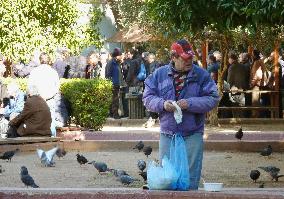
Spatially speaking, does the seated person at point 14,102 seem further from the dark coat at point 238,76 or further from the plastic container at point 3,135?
the dark coat at point 238,76

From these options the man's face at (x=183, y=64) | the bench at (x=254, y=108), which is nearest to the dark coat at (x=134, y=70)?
the bench at (x=254, y=108)

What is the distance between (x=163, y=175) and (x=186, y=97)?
796mm

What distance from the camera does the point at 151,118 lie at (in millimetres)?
22719

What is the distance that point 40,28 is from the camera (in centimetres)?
2366

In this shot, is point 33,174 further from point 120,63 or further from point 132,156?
point 120,63

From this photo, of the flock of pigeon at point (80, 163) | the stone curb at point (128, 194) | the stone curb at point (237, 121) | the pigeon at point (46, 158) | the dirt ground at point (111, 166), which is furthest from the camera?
the stone curb at point (237, 121)

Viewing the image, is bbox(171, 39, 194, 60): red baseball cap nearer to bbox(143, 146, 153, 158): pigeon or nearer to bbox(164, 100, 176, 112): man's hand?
bbox(164, 100, 176, 112): man's hand

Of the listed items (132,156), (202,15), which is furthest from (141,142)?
(202,15)

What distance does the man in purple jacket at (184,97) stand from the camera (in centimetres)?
855

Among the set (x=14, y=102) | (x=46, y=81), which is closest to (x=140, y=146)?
(x=46, y=81)

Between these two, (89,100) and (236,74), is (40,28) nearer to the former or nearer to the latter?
(89,100)

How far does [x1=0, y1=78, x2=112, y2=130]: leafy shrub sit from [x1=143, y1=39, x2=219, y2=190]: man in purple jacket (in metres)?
11.3

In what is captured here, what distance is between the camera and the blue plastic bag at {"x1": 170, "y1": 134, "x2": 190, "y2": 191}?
8406mm

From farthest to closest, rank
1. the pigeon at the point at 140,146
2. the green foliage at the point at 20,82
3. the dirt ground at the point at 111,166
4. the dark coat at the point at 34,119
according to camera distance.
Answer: the green foliage at the point at 20,82
the pigeon at the point at 140,146
the dark coat at the point at 34,119
the dirt ground at the point at 111,166
